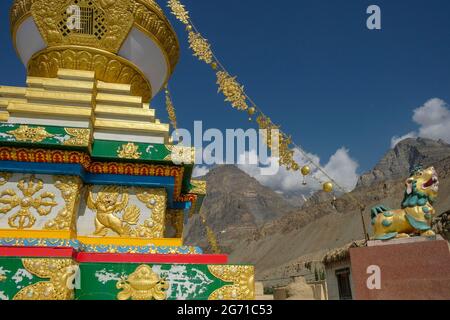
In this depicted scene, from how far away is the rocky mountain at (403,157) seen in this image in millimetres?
118312

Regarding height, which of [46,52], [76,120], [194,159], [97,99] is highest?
[46,52]

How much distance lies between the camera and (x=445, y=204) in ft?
177

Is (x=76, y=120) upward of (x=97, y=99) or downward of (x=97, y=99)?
downward

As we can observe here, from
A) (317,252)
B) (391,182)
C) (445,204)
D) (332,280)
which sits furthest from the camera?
(391,182)

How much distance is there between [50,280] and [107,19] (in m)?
5.06

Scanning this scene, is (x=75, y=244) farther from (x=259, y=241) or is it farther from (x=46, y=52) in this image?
(x=259, y=241)

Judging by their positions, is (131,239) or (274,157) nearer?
(131,239)

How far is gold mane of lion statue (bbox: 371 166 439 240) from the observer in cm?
551

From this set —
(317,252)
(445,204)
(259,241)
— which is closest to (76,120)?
(445,204)

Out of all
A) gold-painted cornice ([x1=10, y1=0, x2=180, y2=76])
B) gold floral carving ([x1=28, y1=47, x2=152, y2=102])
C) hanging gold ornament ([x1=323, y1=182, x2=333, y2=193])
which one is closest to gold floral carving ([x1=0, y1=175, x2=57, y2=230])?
gold floral carving ([x1=28, y1=47, x2=152, y2=102])

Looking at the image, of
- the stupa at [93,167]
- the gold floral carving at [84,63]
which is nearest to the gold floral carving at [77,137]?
the stupa at [93,167]

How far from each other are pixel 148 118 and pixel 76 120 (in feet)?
3.62

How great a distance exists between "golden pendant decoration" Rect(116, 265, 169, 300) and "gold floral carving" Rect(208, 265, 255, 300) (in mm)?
590

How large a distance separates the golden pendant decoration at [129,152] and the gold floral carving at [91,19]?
8.40 ft
